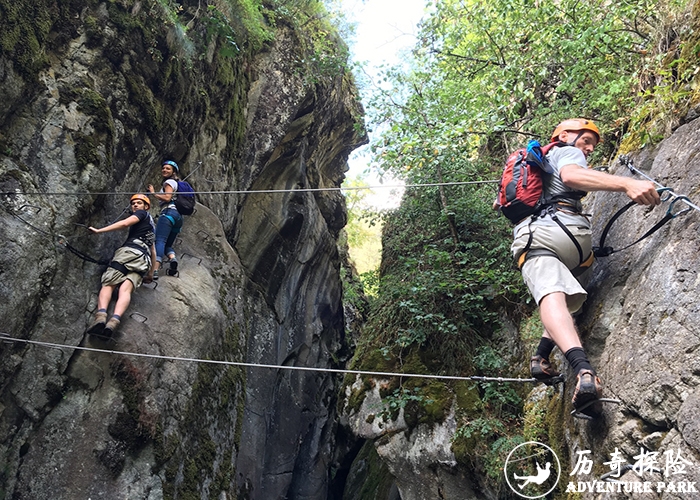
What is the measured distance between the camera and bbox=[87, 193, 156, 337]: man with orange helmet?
5451mm

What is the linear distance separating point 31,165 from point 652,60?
6.65m

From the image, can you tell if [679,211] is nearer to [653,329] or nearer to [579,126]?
[653,329]

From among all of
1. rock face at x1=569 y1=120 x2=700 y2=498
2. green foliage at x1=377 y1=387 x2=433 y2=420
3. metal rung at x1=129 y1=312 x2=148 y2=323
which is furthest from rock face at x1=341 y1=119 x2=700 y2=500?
metal rung at x1=129 y1=312 x2=148 y2=323

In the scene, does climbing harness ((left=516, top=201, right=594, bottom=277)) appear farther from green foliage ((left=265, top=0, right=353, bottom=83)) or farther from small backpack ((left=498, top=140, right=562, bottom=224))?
green foliage ((left=265, top=0, right=353, bottom=83))

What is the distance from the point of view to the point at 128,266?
5906mm

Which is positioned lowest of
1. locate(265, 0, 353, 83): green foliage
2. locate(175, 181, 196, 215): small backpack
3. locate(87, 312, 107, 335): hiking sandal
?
locate(87, 312, 107, 335): hiking sandal

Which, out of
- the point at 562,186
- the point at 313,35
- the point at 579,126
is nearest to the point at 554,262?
the point at 562,186

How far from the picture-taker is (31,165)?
5297 mm

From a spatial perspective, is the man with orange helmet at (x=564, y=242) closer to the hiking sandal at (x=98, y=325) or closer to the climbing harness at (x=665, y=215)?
the climbing harness at (x=665, y=215)

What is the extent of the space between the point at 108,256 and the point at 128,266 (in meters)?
0.51

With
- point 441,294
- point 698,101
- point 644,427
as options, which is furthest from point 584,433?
point 441,294

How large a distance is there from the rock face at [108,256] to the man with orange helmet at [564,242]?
3.70 m

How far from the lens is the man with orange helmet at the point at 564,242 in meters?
3.50

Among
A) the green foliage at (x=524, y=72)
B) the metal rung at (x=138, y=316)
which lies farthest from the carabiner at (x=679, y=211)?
the metal rung at (x=138, y=316)
